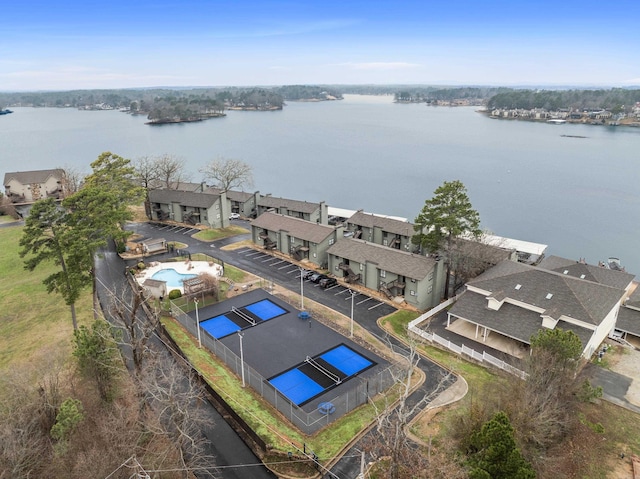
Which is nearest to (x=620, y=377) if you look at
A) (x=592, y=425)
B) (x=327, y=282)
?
(x=592, y=425)

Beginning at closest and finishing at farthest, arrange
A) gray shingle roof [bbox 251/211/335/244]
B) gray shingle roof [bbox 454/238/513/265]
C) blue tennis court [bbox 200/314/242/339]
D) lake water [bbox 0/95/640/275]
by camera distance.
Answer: blue tennis court [bbox 200/314/242/339], gray shingle roof [bbox 454/238/513/265], gray shingle roof [bbox 251/211/335/244], lake water [bbox 0/95/640/275]

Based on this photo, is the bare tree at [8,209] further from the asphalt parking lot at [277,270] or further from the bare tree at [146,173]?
the bare tree at [146,173]

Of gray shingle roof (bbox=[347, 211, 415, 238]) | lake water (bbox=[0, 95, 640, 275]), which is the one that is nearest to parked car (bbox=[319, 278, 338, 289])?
gray shingle roof (bbox=[347, 211, 415, 238])

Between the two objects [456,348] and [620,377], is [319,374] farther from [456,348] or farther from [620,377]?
[620,377]

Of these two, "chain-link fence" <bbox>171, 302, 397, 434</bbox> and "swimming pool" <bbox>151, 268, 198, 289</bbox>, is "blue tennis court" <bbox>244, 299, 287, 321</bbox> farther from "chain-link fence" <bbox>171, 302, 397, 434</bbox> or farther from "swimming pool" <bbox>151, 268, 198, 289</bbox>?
"swimming pool" <bbox>151, 268, 198, 289</bbox>

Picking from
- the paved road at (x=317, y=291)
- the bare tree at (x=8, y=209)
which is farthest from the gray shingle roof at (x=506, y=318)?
the bare tree at (x=8, y=209)

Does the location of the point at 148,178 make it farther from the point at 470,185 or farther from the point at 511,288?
the point at 470,185

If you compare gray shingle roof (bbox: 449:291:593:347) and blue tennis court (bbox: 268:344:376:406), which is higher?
gray shingle roof (bbox: 449:291:593:347)
